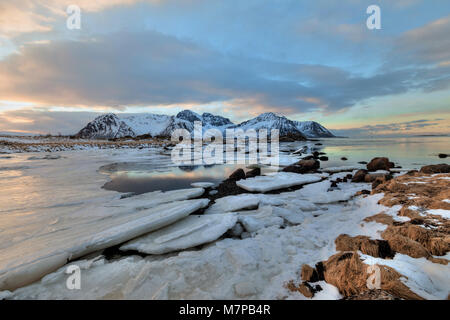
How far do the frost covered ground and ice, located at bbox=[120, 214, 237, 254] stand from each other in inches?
1.0

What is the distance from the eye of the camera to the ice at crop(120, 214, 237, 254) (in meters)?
4.39

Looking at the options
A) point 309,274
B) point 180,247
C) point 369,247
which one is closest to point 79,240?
point 180,247

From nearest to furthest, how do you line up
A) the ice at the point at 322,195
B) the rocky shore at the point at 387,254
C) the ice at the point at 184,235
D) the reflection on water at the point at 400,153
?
the rocky shore at the point at 387,254 < the ice at the point at 184,235 < the ice at the point at 322,195 < the reflection on water at the point at 400,153

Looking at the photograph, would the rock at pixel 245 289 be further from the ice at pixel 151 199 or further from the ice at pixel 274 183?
the ice at pixel 274 183

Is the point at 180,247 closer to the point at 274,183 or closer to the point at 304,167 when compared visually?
the point at 274,183

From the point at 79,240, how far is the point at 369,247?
6230 mm

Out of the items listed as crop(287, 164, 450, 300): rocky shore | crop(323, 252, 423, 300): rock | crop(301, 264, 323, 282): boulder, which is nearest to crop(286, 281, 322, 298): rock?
crop(287, 164, 450, 300): rocky shore

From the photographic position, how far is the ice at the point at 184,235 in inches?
173

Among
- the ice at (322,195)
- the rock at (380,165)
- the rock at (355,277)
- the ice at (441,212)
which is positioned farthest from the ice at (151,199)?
the rock at (380,165)

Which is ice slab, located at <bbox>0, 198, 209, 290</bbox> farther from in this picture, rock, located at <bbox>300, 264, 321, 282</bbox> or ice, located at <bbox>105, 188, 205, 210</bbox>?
rock, located at <bbox>300, 264, 321, 282</bbox>

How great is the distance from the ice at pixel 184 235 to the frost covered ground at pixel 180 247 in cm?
3

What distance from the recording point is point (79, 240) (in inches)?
174

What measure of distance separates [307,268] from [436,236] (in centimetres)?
247

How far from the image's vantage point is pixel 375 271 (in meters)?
2.80
